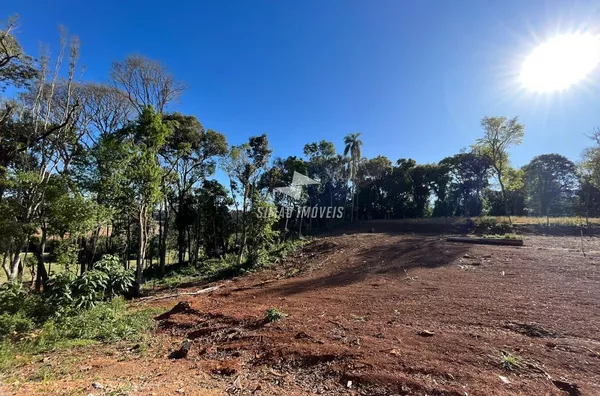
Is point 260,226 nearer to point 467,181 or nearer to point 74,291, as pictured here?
point 74,291

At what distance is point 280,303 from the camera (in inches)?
273

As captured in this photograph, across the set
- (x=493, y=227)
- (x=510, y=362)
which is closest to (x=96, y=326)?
(x=510, y=362)

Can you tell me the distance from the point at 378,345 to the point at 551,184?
3672 cm

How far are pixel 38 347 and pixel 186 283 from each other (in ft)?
29.1

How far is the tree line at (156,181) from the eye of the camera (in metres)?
9.30

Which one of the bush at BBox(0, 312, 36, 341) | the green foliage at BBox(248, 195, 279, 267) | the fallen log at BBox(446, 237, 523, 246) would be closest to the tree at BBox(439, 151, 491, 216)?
the fallen log at BBox(446, 237, 523, 246)

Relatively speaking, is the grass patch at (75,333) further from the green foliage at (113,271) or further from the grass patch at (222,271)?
the grass patch at (222,271)

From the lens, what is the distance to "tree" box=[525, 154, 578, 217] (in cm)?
2861

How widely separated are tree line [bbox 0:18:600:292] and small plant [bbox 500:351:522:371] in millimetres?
8693

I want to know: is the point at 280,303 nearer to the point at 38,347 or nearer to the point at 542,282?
the point at 38,347

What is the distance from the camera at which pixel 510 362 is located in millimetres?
3113

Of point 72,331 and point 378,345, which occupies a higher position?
point 378,345

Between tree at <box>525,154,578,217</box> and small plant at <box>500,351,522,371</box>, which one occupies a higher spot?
tree at <box>525,154,578,217</box>

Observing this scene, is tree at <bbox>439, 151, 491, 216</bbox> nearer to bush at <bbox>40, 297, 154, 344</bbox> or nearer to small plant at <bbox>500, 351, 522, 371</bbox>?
small plant at <bbox>500, 351, 522, 371</bbox>
